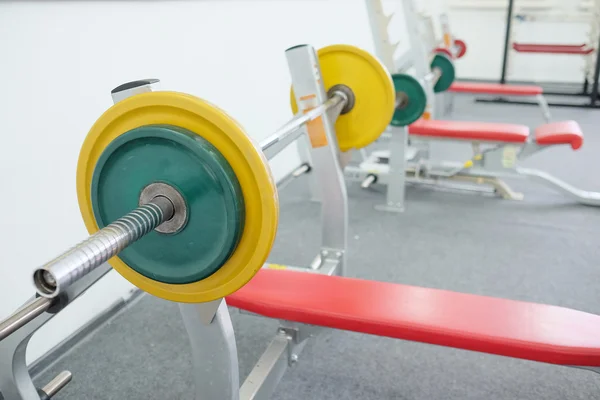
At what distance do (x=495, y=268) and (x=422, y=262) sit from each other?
0.31 metres

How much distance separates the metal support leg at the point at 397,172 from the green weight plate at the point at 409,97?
0.17m

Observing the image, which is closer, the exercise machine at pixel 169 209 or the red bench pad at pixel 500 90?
the exercise machine at pixel 169 209

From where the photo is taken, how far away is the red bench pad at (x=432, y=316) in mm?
975

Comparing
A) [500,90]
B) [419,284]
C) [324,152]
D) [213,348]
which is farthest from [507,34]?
[213,348]

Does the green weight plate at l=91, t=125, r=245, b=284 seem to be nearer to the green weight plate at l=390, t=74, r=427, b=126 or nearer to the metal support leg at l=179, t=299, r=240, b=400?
the metal support leg at l=179, t=299, r=240, b=400

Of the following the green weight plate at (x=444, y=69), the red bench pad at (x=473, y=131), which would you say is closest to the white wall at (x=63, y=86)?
A: the red bench pad at (x=473, y=131)

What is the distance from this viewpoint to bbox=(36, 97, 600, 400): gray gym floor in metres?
1.45

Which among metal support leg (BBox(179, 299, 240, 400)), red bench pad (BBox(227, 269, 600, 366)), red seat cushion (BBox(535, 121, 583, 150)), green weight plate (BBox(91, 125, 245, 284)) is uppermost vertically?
green weight plate (BBox(91, 125, 245, 284))

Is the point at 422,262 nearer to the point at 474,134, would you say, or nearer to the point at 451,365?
the point at 451,365

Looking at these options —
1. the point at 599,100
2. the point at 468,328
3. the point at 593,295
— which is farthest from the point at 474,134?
the point at 599,100

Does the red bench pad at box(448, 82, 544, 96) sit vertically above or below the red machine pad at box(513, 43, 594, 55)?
above

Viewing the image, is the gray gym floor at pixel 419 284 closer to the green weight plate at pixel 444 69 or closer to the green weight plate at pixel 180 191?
the green weight plate at pixel 180 191

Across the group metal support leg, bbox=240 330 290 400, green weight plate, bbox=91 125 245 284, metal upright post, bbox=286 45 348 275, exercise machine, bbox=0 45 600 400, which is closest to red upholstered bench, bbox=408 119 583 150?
metal upright post, bbox=286 45 348 275

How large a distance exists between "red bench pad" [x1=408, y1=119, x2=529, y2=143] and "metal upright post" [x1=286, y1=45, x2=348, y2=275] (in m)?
1.40
